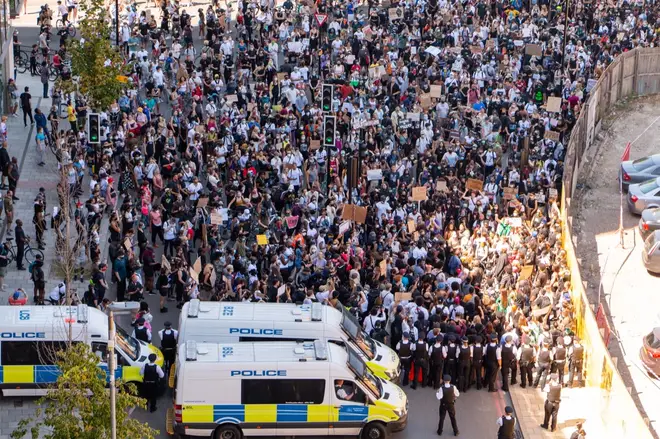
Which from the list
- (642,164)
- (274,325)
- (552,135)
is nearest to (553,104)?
(552,135)

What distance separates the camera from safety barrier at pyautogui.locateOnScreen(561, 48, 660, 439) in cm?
2781

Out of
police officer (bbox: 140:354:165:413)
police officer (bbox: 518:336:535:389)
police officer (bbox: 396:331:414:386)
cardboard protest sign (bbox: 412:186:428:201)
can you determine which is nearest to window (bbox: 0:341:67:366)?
police officer (bbox: 140:354:165:413)

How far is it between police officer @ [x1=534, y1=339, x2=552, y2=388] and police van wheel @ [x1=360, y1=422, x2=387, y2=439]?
4.79 meters

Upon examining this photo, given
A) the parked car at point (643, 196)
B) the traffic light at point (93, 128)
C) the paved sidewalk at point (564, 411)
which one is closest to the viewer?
the paved sidewalk at point (564, 411)

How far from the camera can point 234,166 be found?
134ft

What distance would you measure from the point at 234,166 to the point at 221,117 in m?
4.07

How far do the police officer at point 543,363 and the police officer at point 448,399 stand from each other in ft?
9.61

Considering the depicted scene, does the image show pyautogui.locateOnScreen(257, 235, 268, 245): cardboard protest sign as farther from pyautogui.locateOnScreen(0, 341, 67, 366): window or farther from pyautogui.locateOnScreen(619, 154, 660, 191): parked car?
pyautogui.locateOnScreen(619, 154, 660, 191): parked car

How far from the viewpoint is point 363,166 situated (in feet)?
135

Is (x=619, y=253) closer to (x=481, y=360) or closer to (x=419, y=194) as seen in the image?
(x=419, y=194)

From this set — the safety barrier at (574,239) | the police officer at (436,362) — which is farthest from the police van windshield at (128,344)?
the safety barrier at (574,239)

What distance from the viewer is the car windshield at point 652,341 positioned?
32.2m

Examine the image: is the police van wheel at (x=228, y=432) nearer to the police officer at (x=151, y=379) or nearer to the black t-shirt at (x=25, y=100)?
the police officer at (x=151, y=379)

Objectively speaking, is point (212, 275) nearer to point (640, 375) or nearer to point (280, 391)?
point (280, 391)
